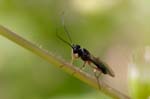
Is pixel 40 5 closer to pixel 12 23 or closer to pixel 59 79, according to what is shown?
pixel 12 23

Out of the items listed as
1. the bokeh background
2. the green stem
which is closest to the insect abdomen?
the bokeh background

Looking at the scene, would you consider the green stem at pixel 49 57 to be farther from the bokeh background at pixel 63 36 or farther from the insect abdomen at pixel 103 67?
the bokeh background at pixel 63 36

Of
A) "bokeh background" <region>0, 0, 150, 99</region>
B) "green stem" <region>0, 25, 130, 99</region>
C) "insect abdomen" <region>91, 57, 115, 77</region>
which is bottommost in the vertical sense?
"green stem" <region>0, 25, 130, 99</region>

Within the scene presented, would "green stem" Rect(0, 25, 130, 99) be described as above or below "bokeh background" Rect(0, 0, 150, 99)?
below

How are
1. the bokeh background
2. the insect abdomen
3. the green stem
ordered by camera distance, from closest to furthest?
the green stem, the insect abdomen, the bokeh background

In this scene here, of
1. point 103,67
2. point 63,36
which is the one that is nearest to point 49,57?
point 103,67

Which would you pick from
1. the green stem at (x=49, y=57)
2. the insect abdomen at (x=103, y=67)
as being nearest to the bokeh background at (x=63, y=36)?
the insect abdomen at (x=103, y=67)

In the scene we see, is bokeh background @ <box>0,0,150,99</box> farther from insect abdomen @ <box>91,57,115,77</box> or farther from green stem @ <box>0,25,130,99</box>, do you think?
green stem @ <box>0,25,130,99</box>

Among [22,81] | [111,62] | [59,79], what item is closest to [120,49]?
[111,62]

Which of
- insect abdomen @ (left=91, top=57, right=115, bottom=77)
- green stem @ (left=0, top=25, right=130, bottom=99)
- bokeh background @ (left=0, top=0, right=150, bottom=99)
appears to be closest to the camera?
green stem @ (left=0, top=25, right=130, bottom=99)
